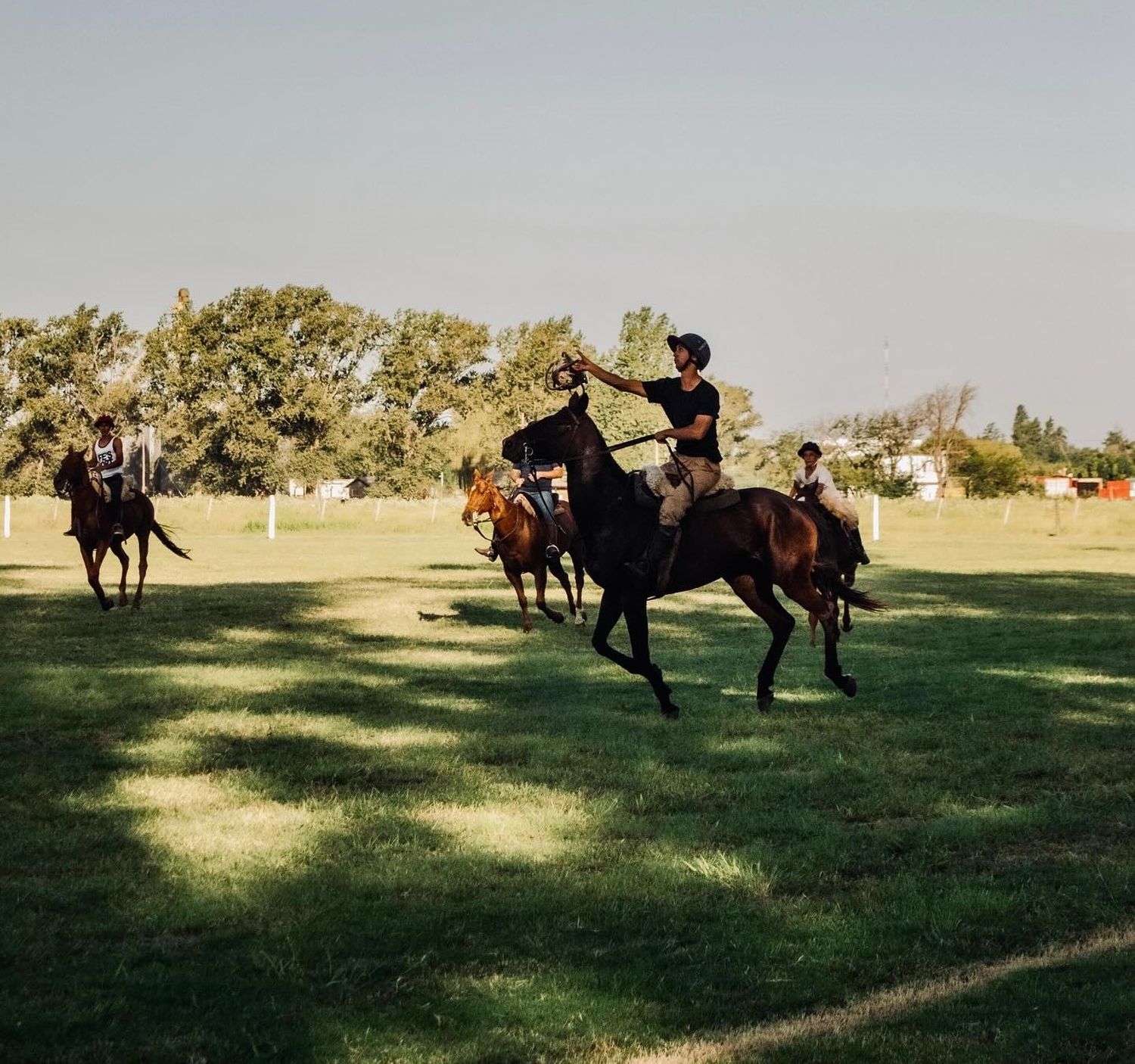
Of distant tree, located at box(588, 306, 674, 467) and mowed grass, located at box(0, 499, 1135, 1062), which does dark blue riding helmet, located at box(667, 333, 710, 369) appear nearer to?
mowed grass, located at box(0, 499, 1135, 1062)

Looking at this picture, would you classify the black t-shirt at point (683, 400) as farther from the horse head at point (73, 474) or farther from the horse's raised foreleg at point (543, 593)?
the horse head at point (73, 474)

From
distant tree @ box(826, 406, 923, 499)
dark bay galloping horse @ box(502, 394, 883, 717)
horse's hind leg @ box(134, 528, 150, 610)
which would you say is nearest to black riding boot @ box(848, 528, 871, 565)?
dark bay galloping horse @ box(502, 394, 883, 717)

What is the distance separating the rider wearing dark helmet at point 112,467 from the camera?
73.7ft

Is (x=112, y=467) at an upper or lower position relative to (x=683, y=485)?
upper

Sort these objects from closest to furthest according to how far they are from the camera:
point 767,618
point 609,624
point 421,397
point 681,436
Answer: point 681,436, point 609,624, point 767,618, point 421,397

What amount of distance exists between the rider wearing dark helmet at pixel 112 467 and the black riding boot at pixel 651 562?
12.6m

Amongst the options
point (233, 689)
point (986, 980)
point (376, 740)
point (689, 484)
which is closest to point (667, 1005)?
point (986, 980)

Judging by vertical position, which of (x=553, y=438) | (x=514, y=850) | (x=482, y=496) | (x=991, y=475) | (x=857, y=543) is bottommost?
(x=514, y=850)

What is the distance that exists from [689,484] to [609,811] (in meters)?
4.36

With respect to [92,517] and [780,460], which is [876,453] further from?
[92,517]

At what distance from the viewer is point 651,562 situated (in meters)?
12.2

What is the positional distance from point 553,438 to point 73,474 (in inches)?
495

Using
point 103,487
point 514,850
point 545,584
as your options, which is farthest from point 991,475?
point 514,850

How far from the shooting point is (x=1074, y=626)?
804 inches
